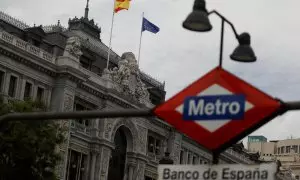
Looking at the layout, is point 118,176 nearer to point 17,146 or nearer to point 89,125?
point 89,125

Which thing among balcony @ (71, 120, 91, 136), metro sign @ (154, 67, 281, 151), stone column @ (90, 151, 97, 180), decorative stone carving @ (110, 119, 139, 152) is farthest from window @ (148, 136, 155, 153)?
metro sign @ (154, 67, 281, 151)

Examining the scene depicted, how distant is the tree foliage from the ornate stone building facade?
11323 millimetres

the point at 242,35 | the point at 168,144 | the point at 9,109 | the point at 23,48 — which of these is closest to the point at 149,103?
the point at 168,144

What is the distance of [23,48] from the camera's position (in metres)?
55.5

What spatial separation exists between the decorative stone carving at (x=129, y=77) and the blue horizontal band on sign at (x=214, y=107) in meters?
50.9

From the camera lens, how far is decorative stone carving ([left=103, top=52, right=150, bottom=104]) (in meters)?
65.5

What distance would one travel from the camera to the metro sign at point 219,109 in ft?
41.8

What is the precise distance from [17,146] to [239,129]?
3000cm

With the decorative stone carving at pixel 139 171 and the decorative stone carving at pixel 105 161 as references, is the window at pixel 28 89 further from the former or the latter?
the decorative stone carving at pixel 139 171

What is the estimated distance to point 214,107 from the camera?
1309 cm

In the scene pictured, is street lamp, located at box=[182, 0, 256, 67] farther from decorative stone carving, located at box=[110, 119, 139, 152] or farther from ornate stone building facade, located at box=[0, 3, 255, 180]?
decorative stone carving, located at box=[110, 119, 139, 152]

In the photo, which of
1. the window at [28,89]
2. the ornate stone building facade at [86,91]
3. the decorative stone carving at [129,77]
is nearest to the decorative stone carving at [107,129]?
the ornate stone building facade at [86,91]

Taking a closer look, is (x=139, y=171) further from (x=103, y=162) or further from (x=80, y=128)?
(x=80, y=128)

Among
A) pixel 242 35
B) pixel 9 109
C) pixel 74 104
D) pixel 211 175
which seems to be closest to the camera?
pixel 211 175
